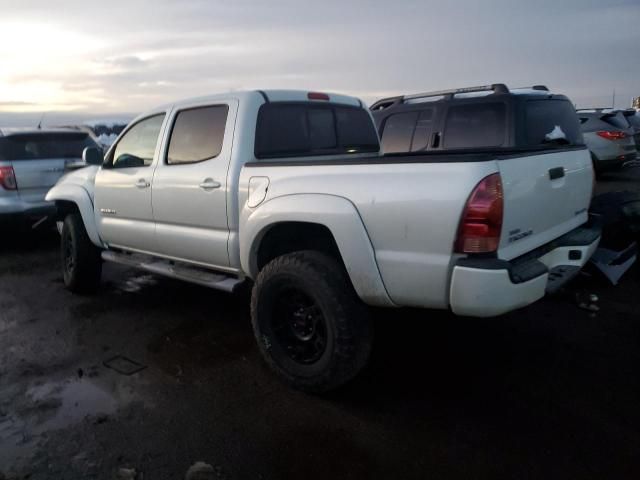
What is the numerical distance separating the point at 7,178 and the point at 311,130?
5.14 m

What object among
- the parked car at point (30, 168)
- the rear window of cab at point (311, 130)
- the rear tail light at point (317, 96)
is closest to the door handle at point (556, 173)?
the rear window of cab at point (311, 130)

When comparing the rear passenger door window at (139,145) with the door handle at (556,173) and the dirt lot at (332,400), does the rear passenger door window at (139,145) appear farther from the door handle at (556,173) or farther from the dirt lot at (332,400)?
the door handle at (556,173)

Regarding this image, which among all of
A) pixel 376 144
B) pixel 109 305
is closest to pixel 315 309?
pixel 376 144

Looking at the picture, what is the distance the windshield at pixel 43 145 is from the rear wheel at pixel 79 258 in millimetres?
2457

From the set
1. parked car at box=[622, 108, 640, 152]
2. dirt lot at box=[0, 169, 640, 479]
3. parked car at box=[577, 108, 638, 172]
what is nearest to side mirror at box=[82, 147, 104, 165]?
dirt lot at box=[0, 169, 640, 479]

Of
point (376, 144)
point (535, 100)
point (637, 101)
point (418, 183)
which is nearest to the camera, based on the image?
point (418, 183)

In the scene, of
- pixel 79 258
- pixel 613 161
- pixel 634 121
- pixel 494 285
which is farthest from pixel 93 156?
pixel 634 121

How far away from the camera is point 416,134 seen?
6.60 m

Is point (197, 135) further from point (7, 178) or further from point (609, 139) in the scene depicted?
point (609, 139)

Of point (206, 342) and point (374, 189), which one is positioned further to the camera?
point (206, 342)

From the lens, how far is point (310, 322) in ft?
11.2

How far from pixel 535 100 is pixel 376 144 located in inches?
74.9

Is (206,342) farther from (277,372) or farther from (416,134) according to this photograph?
(416,134)

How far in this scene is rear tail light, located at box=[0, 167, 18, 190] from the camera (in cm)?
720
